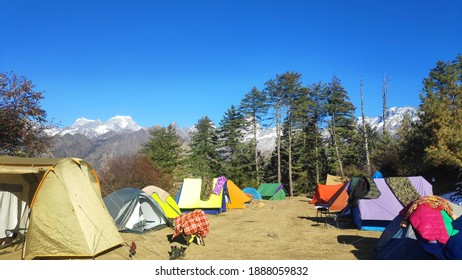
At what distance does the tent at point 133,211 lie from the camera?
11375 mm

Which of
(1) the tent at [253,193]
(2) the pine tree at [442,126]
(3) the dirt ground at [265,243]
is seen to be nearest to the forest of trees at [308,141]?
(2) the pine tree at [442,126]

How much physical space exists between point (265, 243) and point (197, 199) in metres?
7.70

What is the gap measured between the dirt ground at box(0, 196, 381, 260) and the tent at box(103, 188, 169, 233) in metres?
0.44

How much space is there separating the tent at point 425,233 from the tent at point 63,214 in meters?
6.84

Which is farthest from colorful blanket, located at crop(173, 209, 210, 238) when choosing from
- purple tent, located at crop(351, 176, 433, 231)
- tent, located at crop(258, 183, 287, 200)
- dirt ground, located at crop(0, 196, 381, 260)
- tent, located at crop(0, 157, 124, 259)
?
tent, located at crop(258, 183, 287, 200)

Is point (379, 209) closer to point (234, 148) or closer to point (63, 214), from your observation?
point (63, 214)

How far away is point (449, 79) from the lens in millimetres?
29219

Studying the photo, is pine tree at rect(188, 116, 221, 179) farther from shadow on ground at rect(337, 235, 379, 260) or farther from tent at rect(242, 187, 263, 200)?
shadow on ground at rect(337, 235, 379, 260)

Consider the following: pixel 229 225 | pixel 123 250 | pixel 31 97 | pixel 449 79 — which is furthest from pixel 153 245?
pixel 449 79

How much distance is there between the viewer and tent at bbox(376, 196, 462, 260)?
20.4 feet

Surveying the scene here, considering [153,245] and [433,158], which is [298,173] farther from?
[153,245]

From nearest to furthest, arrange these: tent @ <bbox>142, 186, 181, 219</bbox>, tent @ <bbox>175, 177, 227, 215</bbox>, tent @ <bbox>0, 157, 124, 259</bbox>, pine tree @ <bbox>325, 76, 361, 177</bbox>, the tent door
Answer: tent @ <bbox>0, 157, 124, 259</bbox>
the tent door
tent @ <bbox>142, 186, 181, 219</bbox>
tent @ <bbox>175, 177, 227, 215</bbox>
pine tree @ <bbox>325, 76, 361, 177</bbox>
